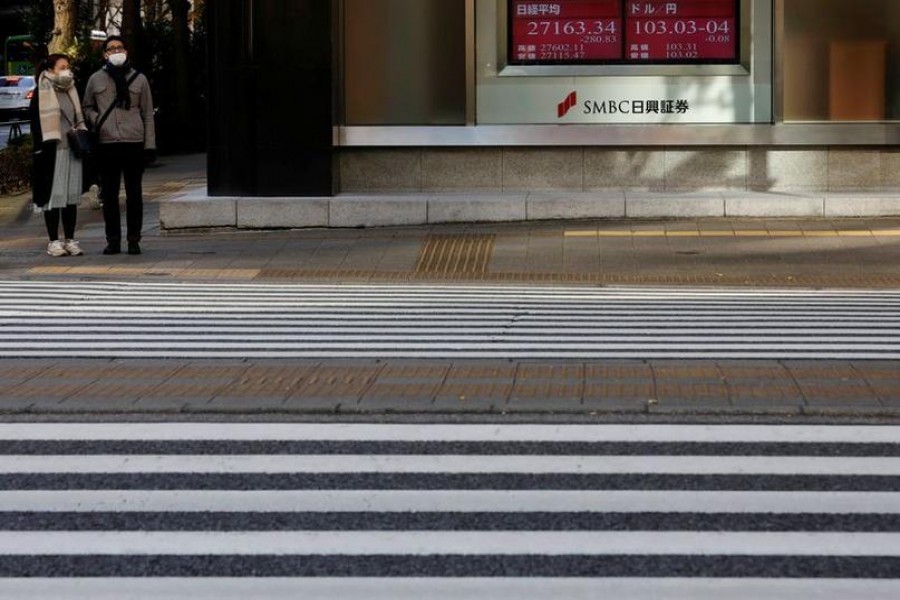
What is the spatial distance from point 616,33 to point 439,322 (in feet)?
27.6

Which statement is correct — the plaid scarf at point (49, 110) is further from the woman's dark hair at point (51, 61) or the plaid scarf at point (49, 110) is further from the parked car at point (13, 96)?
the parked car at point (13, 96)

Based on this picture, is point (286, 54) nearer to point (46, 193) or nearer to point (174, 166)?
point (46, 193)

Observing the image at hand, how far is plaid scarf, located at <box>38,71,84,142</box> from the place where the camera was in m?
15.5

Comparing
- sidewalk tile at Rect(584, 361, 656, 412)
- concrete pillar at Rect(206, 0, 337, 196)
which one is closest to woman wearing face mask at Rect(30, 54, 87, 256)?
concrete pillar at Rect(206, 0, 337, 196)

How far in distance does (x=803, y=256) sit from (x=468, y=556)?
413 inches

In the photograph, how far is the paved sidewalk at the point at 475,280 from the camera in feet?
25.5

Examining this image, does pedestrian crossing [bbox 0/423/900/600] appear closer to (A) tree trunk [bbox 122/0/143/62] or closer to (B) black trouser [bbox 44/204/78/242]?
(B) black trouser [bbox 44/204/78/242]

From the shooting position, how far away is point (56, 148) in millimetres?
15594

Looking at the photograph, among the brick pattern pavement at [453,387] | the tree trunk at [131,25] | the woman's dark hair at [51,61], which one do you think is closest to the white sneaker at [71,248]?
the woman's dark hair at [51,61]

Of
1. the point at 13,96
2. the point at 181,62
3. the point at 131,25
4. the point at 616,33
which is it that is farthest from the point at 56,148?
the point at 13,96

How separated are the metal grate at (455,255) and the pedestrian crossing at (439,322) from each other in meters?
1.24

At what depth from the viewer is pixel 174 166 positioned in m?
29.9

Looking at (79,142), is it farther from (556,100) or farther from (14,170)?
(14,170)

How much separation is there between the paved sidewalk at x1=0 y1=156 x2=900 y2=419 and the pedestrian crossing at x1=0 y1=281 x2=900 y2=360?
1.60 feet
